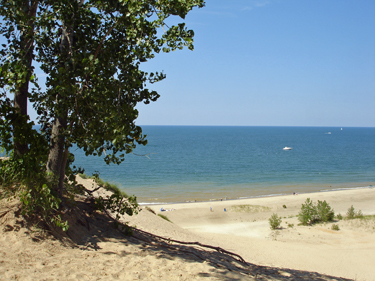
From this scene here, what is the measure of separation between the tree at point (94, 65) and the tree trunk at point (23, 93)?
2.3 inches

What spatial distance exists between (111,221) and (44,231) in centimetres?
223

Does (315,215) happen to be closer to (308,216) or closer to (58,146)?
(308,216)

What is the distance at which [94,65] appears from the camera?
213 inches

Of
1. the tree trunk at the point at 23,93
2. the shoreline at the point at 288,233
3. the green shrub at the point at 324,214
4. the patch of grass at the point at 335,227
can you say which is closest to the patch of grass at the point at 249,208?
the shoreline at the point at 288,233

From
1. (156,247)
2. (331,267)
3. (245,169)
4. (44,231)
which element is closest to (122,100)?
(44,231)

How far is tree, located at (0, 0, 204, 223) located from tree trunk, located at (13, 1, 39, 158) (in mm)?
60

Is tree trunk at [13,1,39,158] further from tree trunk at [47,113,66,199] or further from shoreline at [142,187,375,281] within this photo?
shoreline at [142,187,375,281]

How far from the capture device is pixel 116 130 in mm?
4730

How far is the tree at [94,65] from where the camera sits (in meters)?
5.36

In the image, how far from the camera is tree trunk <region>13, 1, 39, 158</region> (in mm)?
6302

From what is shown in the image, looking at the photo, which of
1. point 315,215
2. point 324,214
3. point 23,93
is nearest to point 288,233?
point 315,215

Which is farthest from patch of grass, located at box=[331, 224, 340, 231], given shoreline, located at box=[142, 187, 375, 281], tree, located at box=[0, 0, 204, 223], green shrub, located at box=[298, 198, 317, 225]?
tree, located at box=[0, 0, 204, 223]

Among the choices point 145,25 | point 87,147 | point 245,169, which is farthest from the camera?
point 245,169

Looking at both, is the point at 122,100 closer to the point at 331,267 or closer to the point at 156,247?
the point at 156,247
